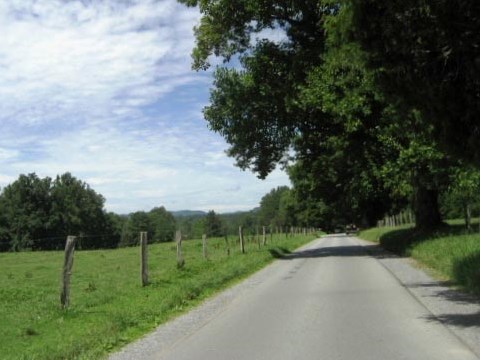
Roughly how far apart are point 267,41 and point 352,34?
1858cm

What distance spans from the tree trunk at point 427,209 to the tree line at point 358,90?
6 centimetres

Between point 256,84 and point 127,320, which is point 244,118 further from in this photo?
point 127,320

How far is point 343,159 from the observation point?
29734 millimetres

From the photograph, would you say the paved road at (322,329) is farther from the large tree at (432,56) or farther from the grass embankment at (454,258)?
the large tree at (432,56)

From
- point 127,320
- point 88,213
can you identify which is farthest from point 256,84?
point 88,213

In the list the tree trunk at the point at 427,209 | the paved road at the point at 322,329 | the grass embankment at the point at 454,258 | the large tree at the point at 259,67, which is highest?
the large tree at the point at 259,67

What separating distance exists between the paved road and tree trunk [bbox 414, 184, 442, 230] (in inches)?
582

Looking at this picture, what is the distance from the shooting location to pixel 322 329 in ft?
30.7

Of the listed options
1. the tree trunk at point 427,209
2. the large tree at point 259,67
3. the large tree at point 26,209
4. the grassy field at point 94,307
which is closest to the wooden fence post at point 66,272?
the grassy field at point 94,307

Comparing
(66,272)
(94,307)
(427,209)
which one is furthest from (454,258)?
(427,209)

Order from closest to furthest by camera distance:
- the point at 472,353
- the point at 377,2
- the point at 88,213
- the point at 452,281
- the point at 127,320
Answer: the point at 472,353, the point at 377,2, the point at 127,320, the point at 452,281, the point at 88,213

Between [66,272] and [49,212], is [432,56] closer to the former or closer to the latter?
[66,272]

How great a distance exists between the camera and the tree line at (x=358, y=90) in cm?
883

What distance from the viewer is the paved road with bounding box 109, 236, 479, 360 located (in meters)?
7.75
